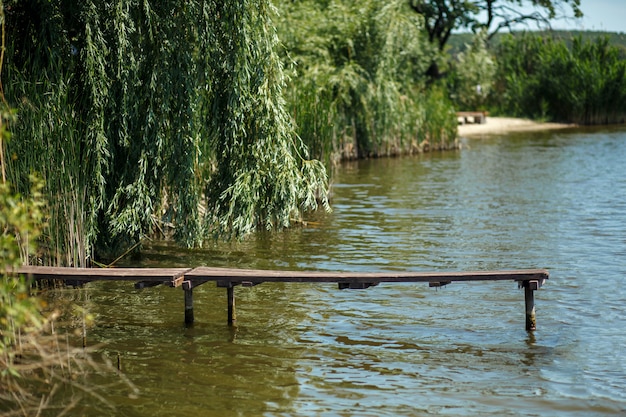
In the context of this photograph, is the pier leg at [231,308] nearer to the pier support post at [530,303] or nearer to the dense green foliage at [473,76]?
the pier support post at [530,303]

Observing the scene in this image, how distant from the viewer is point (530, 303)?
8680mm

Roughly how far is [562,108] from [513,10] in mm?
5019

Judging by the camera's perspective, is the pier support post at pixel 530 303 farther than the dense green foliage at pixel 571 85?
No

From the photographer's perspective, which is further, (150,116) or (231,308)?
(150,116)

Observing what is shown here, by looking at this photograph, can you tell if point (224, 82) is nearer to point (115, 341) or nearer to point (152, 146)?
point (152, 146)

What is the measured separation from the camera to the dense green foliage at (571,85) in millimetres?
38156

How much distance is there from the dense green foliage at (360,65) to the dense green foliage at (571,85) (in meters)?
14.0

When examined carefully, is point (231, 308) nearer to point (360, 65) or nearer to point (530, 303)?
point (530, 303)

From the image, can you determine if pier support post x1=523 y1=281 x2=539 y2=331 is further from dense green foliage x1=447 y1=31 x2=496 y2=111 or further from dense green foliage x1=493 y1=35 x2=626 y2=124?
dense green foliage x1=447 y1=31 x2=496 y2=111

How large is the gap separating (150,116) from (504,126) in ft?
98.6

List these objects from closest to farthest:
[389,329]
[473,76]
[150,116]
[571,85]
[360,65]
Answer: [389,329]
[150,116]
[360,65]
[571,85]
[473,76]

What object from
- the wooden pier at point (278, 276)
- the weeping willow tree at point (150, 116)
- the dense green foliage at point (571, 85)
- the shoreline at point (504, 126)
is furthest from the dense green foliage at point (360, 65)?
the dense green foliage at point (571, 85)

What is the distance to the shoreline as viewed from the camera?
120 ft

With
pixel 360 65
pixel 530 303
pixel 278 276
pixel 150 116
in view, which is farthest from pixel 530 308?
pixel 360 65
